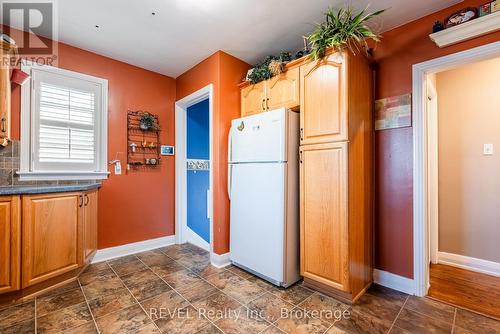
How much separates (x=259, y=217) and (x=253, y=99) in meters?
1.35

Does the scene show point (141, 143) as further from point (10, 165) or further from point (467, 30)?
point (467, 30)

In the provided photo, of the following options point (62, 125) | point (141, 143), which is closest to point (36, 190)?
point (62, 125)

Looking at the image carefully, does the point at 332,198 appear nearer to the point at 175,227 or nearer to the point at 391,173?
the point at 391,173

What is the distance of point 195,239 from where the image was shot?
3.46 metres

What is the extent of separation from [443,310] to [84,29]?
406 centimetres

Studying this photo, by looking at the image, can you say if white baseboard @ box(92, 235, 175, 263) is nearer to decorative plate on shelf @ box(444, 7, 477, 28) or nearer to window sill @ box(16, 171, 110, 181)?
window sill @ box(16, 171, 110, 181)

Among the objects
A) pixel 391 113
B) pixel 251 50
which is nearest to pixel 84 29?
pixel 251 50

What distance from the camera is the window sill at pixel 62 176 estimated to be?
2.35 metres

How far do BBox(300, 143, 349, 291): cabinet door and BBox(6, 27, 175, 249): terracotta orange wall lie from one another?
215 centimetres

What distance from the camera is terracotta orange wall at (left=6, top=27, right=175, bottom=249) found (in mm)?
2838

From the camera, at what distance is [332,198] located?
1925 mm

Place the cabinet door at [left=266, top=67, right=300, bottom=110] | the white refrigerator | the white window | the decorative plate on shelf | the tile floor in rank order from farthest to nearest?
the white window
the cabinet door at [left=266, top=67, right=300, bottom=110]
the white refrigerator
the decorative plate on shelf
the tile floor

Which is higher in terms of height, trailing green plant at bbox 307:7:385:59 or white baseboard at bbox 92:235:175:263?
trailing green plant at bbox 307:7:385:59

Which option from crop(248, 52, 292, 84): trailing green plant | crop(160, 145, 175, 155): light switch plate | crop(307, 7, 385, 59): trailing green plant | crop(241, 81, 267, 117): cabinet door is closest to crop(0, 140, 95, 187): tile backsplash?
crop(160, 145, 175, 155): light switch plate
